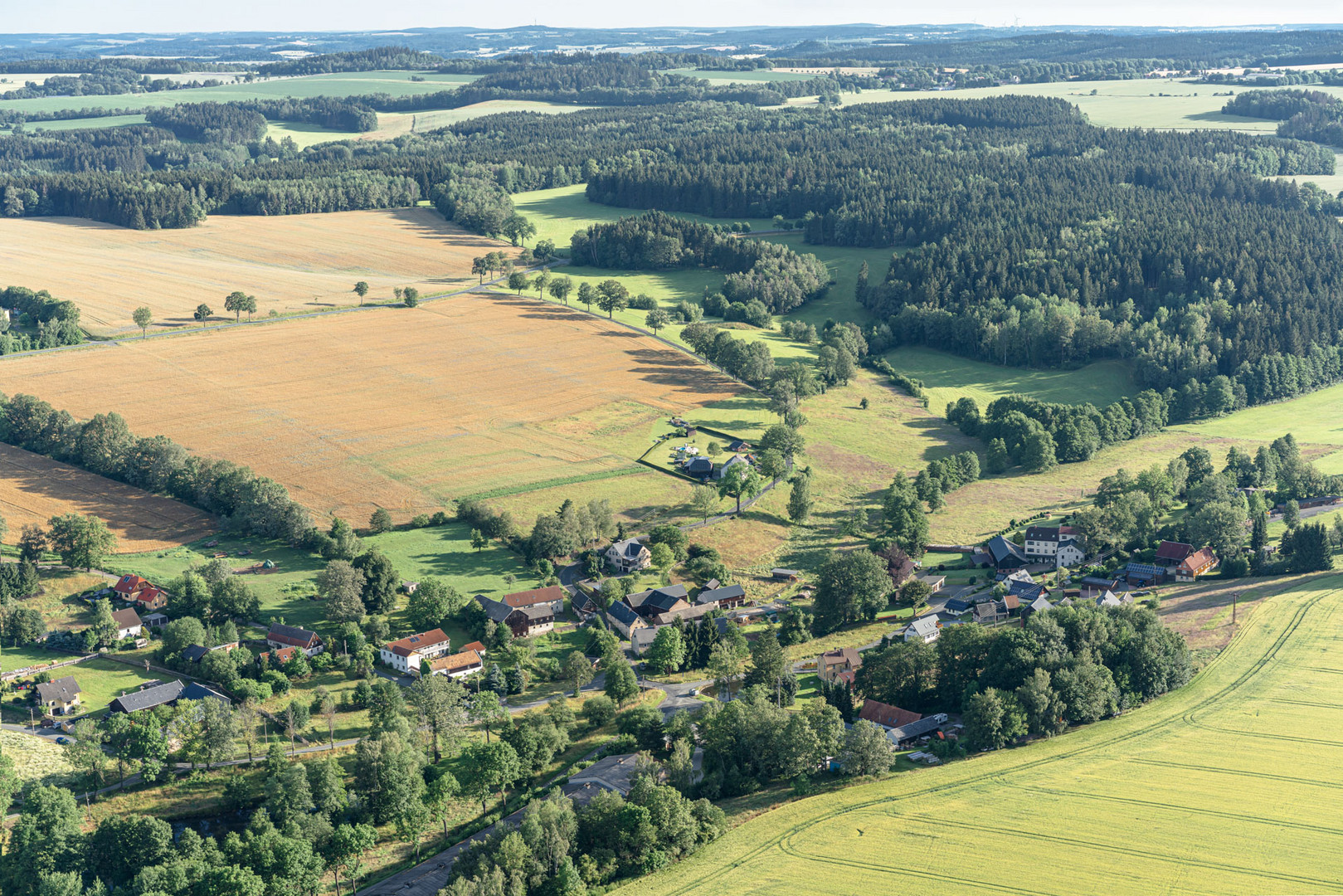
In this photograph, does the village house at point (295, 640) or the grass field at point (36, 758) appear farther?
the village house at point (295, 640)

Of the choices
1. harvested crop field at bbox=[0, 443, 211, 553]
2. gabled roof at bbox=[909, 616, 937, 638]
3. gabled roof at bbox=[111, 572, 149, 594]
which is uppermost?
harvested crop field at bbox=[0, 443, 211, 553]

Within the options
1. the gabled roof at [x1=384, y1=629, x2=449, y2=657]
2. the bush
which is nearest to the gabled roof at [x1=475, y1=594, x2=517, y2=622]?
the gabled roof at [x1=384, y1=629, x2=449, y2=657]

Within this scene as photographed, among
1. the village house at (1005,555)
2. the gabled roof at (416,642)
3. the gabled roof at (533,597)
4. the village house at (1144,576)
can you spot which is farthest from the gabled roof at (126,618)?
the village house at (1144,576)

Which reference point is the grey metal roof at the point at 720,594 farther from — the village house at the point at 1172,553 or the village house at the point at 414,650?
the village house at the point at 1172,553

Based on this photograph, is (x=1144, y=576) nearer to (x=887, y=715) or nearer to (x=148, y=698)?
(x=887, y=715)

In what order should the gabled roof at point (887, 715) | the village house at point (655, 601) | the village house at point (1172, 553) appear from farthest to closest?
the village house at point (1172, 553)
the village house at point (655, 601)
the gabled roof at point (887, 715)

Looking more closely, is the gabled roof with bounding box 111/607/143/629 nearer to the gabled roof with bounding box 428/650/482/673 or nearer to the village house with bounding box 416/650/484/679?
the village house with bounding box 416/650/484/679

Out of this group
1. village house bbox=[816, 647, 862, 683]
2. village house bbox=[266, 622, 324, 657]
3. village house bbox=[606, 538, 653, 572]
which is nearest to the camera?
village house bbox=[816, 647, 862, 683]
